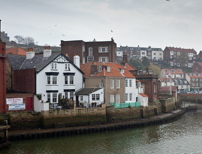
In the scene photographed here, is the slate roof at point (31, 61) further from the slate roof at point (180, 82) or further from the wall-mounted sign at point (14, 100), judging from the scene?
the slate roof at point (180, 82)

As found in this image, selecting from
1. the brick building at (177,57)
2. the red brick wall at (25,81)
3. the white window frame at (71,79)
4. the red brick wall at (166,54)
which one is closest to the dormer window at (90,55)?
the white window frame at (71,79)

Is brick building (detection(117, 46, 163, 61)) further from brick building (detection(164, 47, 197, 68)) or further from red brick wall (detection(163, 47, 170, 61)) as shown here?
brick building (detection(164, 47, 197, 68))

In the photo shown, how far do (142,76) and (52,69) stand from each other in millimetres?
25081

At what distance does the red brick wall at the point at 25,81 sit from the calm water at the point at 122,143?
36.0 ft

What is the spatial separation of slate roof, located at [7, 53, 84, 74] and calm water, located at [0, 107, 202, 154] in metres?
14.0

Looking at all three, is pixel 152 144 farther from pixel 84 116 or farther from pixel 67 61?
pixel 67 61

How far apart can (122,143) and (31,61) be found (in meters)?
23.2

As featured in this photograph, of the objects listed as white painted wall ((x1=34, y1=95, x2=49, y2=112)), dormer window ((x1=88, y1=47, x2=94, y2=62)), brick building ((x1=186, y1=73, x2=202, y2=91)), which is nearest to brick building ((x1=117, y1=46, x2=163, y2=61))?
brick building ((x1=186, y1=73, x2=202, y2=91))

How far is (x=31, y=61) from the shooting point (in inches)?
1937

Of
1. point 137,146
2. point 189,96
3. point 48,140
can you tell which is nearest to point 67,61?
point 48,140

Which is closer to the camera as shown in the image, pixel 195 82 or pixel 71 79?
pixel 71 79

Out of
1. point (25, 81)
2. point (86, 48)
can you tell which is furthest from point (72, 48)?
point (25, 81)

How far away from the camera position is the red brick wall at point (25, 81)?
142 feet

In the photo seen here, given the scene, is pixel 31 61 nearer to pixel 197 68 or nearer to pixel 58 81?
pixel 58 81
